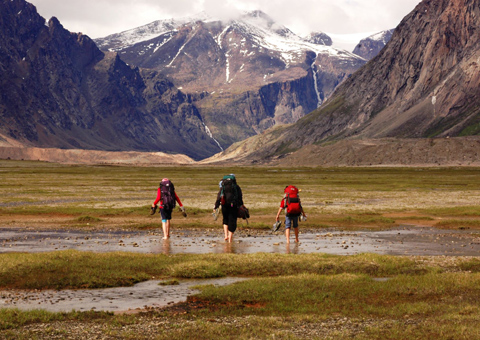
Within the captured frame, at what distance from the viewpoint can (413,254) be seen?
26.5 m

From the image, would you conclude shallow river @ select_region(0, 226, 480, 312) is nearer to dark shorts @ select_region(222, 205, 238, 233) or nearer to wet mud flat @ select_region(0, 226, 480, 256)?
wet mud flat @ select_region(0, 226, 480, 256)

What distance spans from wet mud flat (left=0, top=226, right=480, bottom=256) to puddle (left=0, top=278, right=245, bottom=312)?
7.68m

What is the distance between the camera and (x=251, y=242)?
102 feet

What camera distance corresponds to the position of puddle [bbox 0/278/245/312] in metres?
16.5

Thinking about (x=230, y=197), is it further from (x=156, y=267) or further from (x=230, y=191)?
(x=156, y=267)

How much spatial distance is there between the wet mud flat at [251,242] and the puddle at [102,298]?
7.68 meters

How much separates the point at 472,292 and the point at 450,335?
4924 mm

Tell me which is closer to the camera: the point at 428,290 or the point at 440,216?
the point at 428,290

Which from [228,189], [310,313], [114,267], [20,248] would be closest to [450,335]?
[310,313]

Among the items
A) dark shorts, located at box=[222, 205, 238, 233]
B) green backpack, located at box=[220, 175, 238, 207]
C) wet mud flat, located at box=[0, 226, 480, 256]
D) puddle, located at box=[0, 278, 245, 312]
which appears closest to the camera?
puddle, located at box=[0, 278, 245, 312]

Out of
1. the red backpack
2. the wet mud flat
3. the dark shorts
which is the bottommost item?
the wet mud flat

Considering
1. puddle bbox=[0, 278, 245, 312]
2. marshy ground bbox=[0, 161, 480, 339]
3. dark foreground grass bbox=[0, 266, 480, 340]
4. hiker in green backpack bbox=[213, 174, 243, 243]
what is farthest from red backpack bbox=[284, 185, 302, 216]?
puddle bbox=[0, 278, 245, 312]

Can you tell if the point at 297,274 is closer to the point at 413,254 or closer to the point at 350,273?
the point at 350,273

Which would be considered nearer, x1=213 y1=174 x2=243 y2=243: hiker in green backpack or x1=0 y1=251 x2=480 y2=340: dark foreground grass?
x1=0 y1=251 x2=480 y2=340: dark foreground grass
